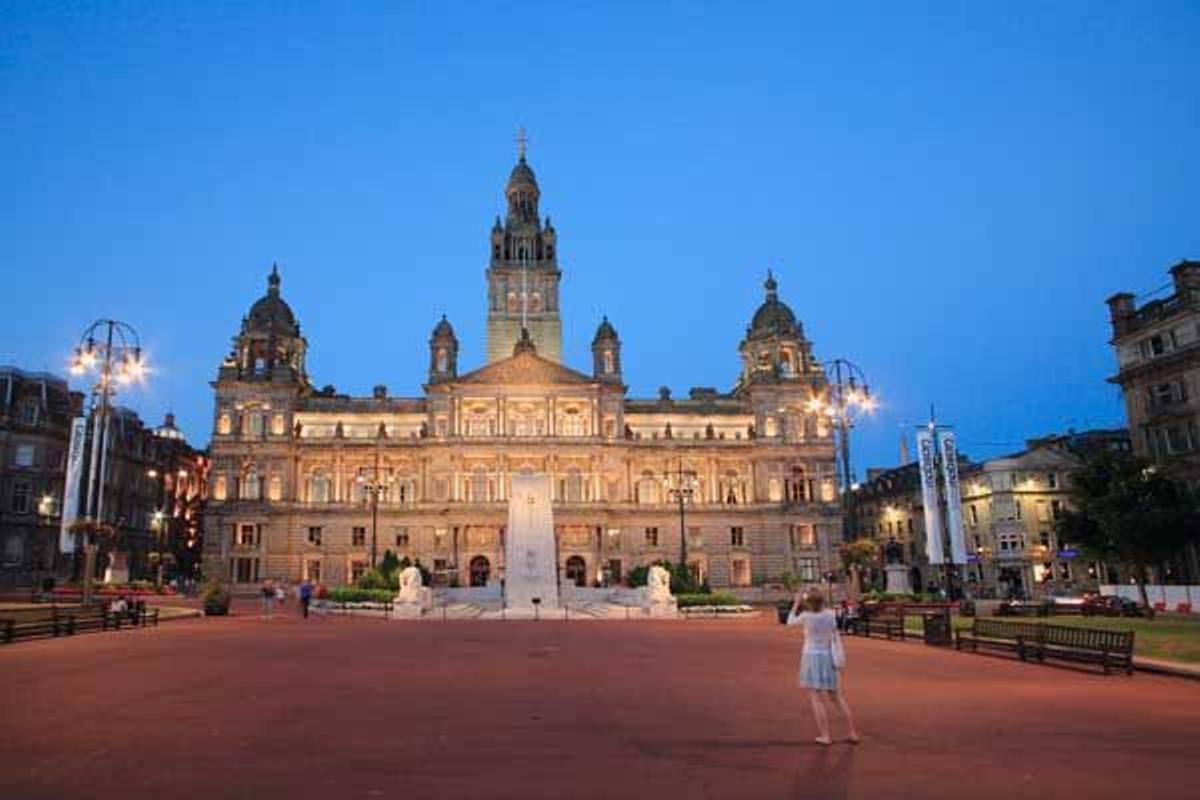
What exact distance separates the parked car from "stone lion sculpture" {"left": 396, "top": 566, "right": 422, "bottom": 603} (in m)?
31.5

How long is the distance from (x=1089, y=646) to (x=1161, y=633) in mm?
A: 11458

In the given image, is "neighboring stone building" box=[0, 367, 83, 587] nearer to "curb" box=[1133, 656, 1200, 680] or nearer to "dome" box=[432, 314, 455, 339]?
"dome" box=[432, 314, 455, 339]

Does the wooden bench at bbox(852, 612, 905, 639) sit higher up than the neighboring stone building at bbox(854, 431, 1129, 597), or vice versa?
the neighboring stone building at bbox(854, 431, 1129, 597)

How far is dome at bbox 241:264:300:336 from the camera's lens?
246 feet

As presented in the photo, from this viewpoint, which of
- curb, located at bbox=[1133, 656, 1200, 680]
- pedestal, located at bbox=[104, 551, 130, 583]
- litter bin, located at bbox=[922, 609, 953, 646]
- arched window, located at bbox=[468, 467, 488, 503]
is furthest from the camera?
arched window, located at bbox=[468, 467, 488, 503]

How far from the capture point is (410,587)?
1677 inches

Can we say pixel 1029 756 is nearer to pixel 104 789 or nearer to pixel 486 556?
pixel 104 789

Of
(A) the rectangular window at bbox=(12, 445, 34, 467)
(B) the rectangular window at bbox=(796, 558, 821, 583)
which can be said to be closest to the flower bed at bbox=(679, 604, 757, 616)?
(B) the rectangular window at bbox=(796, 558, 821, 583)

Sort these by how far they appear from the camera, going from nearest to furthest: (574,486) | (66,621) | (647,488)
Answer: (66,621) → (574,486) → (647,488)

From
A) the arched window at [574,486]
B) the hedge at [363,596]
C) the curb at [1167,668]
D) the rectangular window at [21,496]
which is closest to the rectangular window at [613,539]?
the arched window at [574,486]

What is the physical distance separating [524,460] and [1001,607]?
42.0 metres

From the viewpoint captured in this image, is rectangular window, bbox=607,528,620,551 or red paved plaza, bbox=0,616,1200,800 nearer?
red paved plaza, bbox=0,616,1200,800

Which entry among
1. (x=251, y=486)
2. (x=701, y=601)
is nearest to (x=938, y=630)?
(x=701, y=601)

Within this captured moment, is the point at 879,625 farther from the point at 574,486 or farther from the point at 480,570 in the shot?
the point at 480,570
